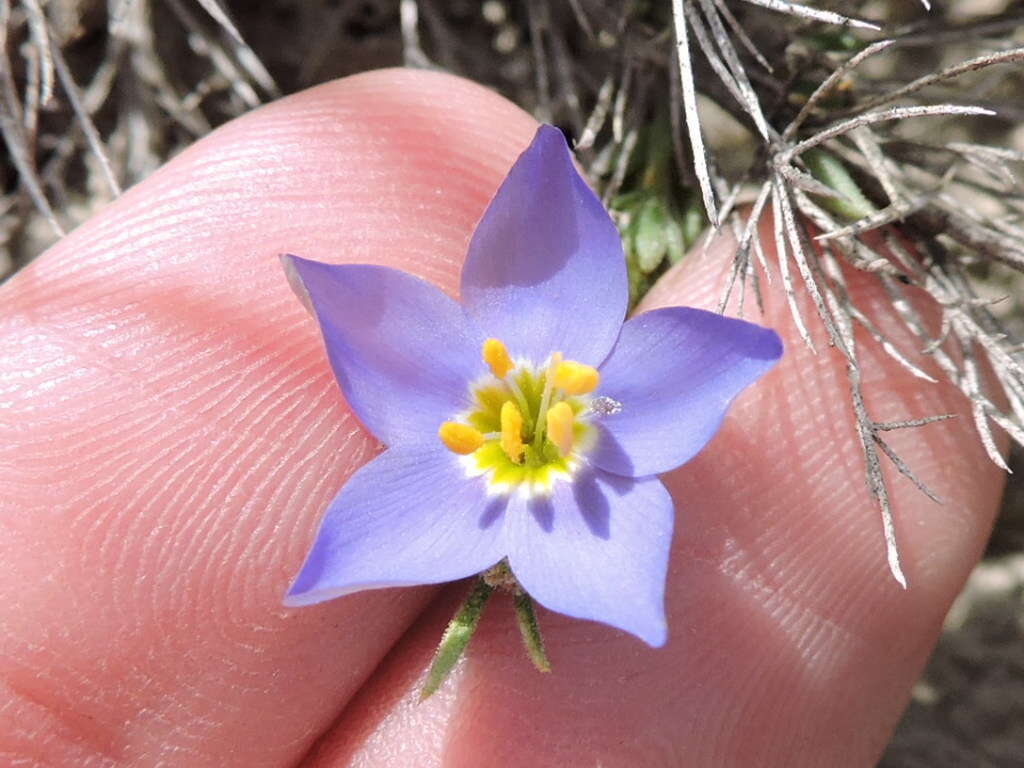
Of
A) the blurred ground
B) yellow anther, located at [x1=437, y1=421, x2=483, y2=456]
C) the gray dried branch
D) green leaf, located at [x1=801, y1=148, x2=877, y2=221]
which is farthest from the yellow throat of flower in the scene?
the blurred ground

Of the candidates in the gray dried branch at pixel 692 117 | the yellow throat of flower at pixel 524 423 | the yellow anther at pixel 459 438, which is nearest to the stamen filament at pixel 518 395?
the yellow throat of flower at pixel 524 423

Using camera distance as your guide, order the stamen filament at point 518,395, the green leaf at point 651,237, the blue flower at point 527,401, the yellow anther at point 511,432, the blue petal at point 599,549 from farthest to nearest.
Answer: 1. the green leaf at point 651,237
2. the stamen filament at point 518,395
3. the yellow anther at point 511,432
4. the blue flower at point 527,401
5. the blue petal at point 599,549

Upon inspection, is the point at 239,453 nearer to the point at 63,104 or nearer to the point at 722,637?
the point at 722,637

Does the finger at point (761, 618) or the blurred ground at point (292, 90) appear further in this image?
the blurred ground at point (292, 90)

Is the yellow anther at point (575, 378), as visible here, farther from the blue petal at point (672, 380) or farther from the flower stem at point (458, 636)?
the flower stem at point (458, 636)

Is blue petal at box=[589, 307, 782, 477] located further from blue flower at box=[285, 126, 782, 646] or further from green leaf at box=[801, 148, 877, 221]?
green leaf at box=[801, 148, 877, 221]

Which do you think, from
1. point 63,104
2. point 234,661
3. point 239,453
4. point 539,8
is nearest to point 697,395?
point 239,453

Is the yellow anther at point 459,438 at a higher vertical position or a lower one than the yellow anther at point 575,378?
lower
